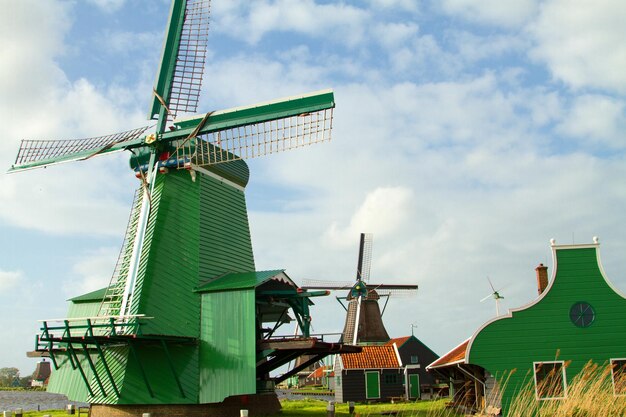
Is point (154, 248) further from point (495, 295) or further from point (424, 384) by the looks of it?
point (424, 384)

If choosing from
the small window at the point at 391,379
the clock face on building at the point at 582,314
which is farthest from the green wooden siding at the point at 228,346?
the small window at the point at 391,379

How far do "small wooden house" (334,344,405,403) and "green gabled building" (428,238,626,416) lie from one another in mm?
13852

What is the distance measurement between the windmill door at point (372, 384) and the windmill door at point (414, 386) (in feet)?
7.73

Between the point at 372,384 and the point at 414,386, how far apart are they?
2867 millimetres

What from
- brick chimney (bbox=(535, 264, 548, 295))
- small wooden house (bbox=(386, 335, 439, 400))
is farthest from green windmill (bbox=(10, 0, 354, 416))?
A: small wooden house (bbox=(386, 335, 439, 400))

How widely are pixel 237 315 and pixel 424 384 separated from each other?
63.3ft

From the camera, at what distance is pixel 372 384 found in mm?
31969

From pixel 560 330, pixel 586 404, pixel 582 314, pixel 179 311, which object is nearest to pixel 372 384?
pixel 560 330

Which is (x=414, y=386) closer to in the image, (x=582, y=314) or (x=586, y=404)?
(x=582, y=314)

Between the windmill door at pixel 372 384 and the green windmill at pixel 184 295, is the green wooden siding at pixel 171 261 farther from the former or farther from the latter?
the windmill door at pixel 372 384

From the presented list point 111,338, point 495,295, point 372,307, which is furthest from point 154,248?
point 372,307

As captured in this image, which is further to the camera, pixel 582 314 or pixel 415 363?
pixel 415 363

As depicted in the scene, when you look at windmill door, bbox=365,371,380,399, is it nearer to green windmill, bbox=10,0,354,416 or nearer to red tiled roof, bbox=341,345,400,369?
red tiled roof, bbox=341,345,400,369

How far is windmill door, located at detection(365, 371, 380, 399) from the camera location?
31.7 m
